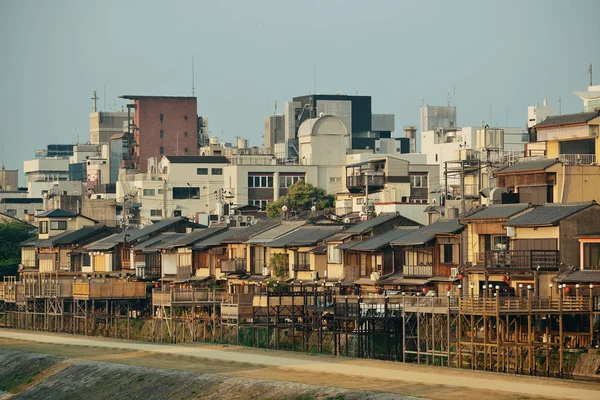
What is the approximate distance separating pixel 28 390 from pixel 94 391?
18.1 feet

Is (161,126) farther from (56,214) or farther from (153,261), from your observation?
(153,261)

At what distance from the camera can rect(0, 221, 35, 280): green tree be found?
124m

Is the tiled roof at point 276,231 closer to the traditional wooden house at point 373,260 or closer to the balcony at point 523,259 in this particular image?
the traditional wooden house at point 373,260

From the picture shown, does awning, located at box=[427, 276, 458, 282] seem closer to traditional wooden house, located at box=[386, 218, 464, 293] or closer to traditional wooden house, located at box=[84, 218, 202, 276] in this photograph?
traditional wooden house, located at box=[386, 218, 464, 293]

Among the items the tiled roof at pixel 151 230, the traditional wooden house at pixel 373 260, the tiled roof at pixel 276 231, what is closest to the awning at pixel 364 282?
the traditional wooden house at pixel 373 260

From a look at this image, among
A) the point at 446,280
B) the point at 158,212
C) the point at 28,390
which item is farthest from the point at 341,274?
the point at 158,212

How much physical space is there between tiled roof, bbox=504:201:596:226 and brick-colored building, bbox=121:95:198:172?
119599 millimetres

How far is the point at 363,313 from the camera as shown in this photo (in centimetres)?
6575

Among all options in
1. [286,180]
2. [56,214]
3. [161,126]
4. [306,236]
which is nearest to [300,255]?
[306,236]

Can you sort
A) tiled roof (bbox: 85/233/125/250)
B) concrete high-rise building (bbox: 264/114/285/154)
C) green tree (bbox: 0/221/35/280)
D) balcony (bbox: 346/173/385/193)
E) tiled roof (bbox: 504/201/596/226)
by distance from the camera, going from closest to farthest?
tiled roof (bbox: 504/201/596/226) → tiled roof (bbox: 85/233/125/250) → balcony (bbox: 346/173/385/193) → green tree (bbox: 0/221/35/280) → concrete high-rise building (bbox: 264/114/285/154)

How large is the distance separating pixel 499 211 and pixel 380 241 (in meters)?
11.9

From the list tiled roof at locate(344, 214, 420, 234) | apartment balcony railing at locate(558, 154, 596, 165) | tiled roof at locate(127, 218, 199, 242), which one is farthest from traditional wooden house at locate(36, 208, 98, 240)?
apartment balcony railing at locate(558, 154, 596, 165)

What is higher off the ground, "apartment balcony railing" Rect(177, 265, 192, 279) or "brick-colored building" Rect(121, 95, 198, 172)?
"brick-colored building" Rect(121, 95, 198, 172)

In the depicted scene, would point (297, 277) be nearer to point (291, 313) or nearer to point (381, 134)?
point (291, 313)
